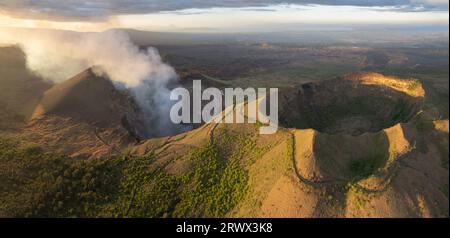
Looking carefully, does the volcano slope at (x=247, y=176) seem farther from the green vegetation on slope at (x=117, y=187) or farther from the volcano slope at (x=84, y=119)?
the volcano slope at (x=84, y=119)

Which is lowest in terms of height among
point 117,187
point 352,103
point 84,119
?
point 117,187

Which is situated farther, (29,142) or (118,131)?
(118,131)

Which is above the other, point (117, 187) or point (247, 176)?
point (247, 176)

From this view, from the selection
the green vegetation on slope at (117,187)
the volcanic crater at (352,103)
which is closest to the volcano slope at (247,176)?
the green vegetation on slope at (117,187)

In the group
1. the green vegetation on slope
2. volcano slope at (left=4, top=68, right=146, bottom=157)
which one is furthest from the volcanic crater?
volcano slope at (left=4, top=68, right=146, bottom=157)

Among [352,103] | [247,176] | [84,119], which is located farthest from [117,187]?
[352,103]

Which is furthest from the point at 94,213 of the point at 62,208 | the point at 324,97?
the point at 324,97

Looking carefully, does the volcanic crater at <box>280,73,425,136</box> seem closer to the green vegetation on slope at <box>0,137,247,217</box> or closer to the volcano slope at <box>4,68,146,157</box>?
the green vegetation on slope at <box>0,137,247,217</box>

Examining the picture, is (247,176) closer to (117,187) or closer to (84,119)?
(117,187)

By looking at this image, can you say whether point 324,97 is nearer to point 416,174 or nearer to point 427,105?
point 427,105
